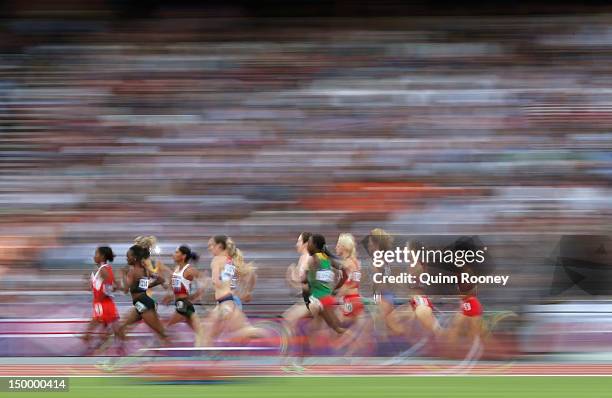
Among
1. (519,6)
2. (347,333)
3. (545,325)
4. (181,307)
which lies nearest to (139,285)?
(181,307)

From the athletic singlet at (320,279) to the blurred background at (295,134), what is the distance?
4.19 ft

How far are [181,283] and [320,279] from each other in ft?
4.00

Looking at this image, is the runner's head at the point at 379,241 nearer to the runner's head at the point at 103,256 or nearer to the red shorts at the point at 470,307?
the red shorts at the point at 470,307

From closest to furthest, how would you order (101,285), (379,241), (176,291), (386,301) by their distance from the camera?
(176,291)
(101,285)
(386,301)
(379,241)

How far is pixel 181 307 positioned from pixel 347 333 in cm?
158

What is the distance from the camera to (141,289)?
29.3 feet

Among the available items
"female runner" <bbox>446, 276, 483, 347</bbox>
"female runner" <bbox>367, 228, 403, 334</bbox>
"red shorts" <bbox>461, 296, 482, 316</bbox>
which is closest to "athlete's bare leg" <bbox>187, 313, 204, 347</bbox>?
"female runner" <bbox>367, 228, 403, 334</bbox>

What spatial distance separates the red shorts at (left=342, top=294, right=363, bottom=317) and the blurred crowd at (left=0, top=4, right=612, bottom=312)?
4.52 ft

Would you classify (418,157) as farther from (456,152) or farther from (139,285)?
(139,285)

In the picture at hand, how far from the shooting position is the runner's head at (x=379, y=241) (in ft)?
32.6

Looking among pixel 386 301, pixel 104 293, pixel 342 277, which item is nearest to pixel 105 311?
pixel 104 293

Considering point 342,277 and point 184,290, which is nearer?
point 184,290

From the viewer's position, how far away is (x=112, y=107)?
12.2 metres

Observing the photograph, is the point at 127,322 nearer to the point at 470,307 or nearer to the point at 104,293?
the point at 104,293
